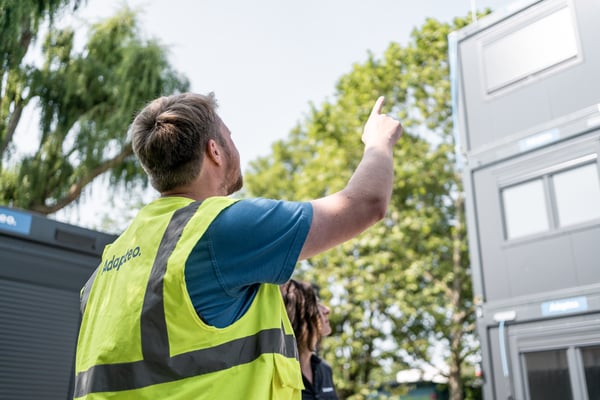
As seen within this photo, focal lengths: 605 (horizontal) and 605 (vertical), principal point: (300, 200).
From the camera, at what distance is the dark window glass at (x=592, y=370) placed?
436 centimetres

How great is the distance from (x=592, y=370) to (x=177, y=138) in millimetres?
4042

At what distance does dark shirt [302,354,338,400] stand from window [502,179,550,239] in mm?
2277

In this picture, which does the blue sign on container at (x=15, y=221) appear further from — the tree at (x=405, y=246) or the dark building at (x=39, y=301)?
the tree at (x=405, y=246)

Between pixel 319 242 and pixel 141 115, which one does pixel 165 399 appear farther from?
pixel 141 115

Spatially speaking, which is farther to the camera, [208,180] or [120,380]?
[208,180]

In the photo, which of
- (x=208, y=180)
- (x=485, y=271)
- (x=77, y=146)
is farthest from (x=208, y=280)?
(x=77, y=146)

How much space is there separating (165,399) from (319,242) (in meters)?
0.45

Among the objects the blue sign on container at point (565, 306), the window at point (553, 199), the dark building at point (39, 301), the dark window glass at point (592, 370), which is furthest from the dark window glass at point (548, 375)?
the dark building at point (39, 301)

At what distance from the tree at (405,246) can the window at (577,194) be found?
27.5 ft

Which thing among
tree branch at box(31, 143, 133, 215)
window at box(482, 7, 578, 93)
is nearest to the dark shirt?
window at box(482, 7, 578, 93)

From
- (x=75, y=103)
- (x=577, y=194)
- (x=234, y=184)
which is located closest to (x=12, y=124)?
(x=75, y=103)

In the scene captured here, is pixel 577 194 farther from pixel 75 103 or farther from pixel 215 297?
pixel 75 103

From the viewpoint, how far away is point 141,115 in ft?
5.16

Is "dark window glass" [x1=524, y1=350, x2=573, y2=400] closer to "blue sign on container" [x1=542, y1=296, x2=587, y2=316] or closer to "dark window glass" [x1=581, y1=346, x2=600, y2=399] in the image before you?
"dark window glass" [x1=581, y1=346, x2=600, y2=399]
